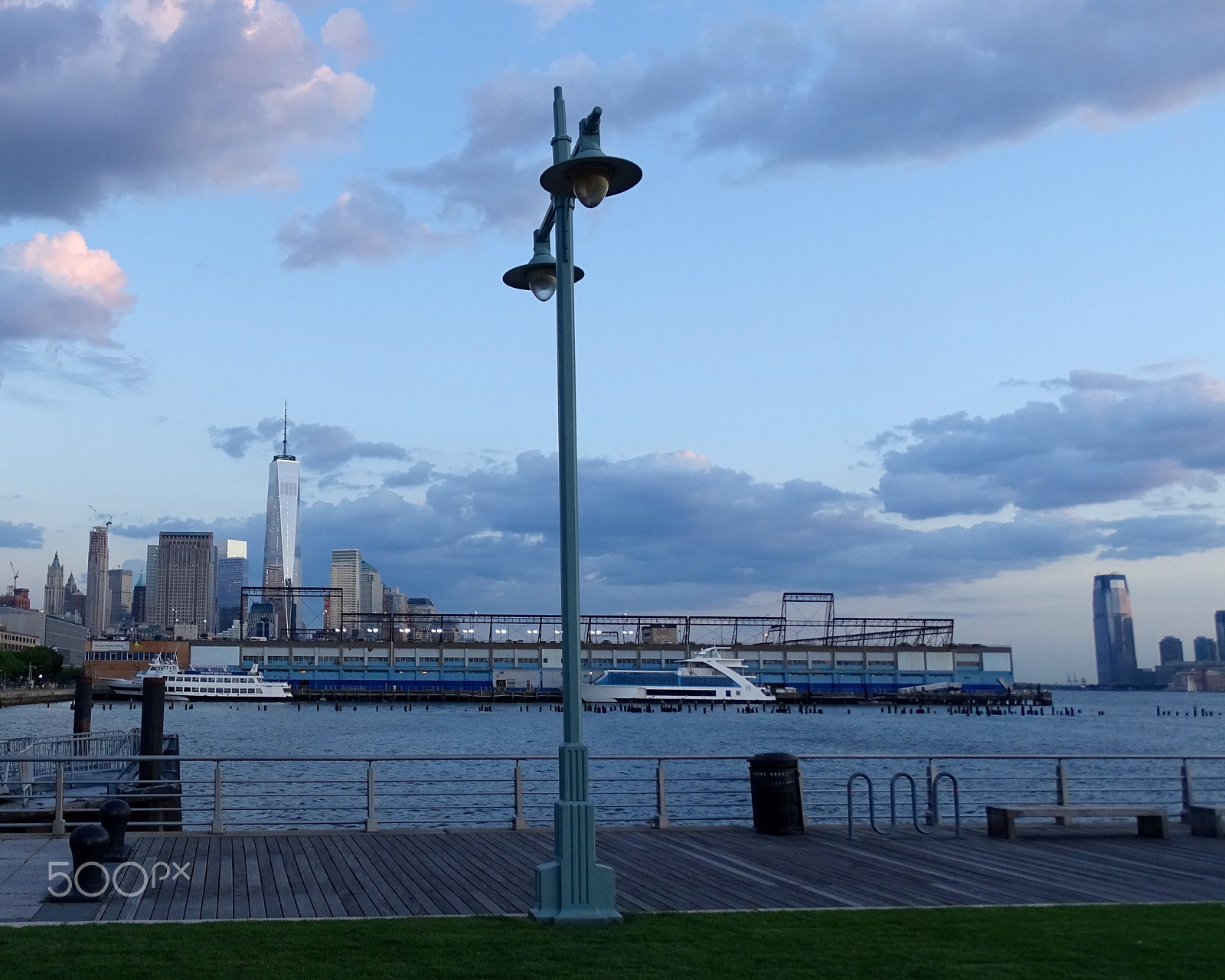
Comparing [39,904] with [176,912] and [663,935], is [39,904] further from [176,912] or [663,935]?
[663,935]

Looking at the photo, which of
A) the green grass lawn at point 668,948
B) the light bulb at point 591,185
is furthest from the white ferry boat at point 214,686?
the light bulb at point 591,185

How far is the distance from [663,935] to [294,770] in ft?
148

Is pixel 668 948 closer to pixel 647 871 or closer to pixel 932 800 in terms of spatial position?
pixel 647 871

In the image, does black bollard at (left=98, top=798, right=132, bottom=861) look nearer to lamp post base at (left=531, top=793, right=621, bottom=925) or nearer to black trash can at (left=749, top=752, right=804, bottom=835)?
lamp post base at (left=531, top=793, right=621, bottom=925)

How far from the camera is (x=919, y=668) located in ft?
556

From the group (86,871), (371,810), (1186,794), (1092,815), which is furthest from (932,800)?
(86,871)

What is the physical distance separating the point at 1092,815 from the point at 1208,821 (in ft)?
6.59

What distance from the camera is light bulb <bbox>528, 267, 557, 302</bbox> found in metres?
11.5

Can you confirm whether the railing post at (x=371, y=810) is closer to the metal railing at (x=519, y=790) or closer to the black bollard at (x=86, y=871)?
the metal railing at (x=519, y=790)

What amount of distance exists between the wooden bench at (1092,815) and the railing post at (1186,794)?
163 cm

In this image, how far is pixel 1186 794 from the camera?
18688 millimetres

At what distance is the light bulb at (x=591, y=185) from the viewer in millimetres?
10000

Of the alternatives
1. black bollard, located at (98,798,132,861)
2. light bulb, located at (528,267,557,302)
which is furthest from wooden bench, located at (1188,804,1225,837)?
black bollard, located at (98,798,132,861)

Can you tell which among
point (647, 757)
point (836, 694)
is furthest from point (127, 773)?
point (836, 694)
